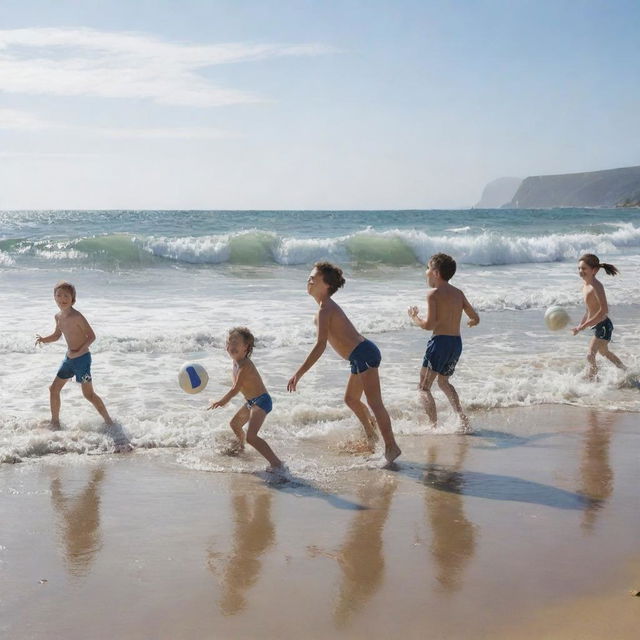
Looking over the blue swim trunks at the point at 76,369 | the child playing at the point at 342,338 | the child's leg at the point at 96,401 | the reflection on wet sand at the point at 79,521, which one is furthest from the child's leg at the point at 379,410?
the blue swim trunks at the point at 76,369

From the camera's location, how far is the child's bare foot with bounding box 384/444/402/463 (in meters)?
5.80

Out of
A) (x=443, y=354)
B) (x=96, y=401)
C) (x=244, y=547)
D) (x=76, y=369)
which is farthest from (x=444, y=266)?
(x=244, y=547)

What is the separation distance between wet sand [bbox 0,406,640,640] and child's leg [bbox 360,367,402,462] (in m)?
0.15

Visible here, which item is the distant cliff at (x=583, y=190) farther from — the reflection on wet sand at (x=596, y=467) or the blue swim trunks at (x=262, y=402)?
the blue swim trunks at (x=262, y=402)

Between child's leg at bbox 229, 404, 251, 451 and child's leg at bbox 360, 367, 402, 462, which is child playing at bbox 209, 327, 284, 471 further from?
child's leg at bbox 360, 367, 402, 462

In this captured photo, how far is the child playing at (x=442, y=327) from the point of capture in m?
6.91

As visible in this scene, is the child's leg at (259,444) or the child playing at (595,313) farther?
the child playing at (595,313)

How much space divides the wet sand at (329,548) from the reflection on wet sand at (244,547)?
0.04 feet

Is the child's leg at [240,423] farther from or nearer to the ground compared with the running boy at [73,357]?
nearer to the ground

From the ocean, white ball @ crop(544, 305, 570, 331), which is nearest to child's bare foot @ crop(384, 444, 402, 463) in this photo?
the ocean

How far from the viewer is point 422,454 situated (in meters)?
6.14

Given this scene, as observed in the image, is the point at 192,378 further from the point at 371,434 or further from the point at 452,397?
the point at 452,397

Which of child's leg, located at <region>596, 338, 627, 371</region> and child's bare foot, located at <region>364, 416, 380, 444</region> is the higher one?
child's leg, located at <region>596, 338, 627, 371</region>

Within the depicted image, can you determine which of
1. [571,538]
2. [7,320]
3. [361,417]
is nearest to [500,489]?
[571,538]
